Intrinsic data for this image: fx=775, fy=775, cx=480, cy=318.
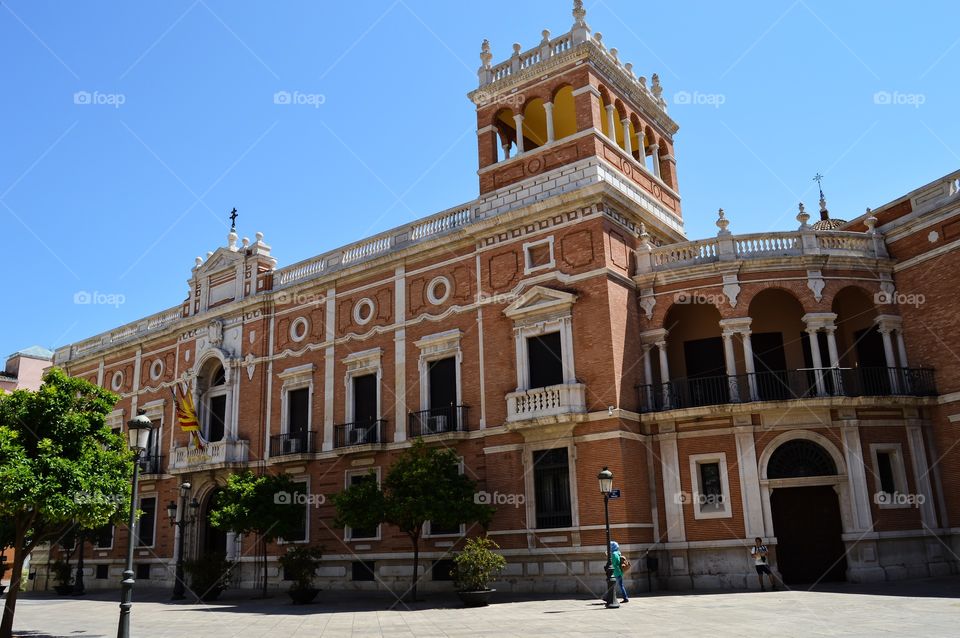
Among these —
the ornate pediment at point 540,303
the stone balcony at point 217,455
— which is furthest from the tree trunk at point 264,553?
the ornate pediment at point 540,303

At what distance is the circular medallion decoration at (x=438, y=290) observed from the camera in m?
27.4

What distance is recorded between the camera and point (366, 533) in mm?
27125

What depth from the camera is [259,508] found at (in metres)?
26.0

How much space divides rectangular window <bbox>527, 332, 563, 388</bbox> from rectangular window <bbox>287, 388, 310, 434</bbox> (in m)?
10.5

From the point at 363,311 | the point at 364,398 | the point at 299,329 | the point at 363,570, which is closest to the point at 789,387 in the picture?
the point at 364,398

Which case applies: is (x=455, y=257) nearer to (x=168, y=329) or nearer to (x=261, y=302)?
(x=261, y=302)

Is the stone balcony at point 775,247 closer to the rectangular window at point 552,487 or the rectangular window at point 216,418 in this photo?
the rectangular window at point 552,487

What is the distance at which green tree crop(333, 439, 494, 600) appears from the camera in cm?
2205

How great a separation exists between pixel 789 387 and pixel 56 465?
62.8 feet

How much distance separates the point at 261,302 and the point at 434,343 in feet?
32.8

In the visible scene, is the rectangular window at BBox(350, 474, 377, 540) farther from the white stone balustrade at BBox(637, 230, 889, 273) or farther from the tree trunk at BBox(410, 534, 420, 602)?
the white stone balustrade at BBox(637, 230, 889, 273)

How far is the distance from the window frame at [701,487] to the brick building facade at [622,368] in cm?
6

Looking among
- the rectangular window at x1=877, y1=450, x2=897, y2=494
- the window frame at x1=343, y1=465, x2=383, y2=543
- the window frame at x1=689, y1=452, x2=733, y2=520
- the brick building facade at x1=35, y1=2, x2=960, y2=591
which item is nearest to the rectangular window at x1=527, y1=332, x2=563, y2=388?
the brick building facade at x1=35, y1=2, x2=960, y2=591

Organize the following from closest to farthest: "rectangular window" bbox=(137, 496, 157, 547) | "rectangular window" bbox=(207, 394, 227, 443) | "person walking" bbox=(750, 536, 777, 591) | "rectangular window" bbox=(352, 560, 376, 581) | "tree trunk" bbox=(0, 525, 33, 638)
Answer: "tree trunk" bbox=(0, 525, 33, 638) → "person walking" bbox=(750, 536, 777, 591) → "rectangular window" bbox=(352, 560, 376, 581) → "rectangular window" bbox=(207, 394, 227, 443) → "rectangular window" bbox=(137, 496, 157, 547)
